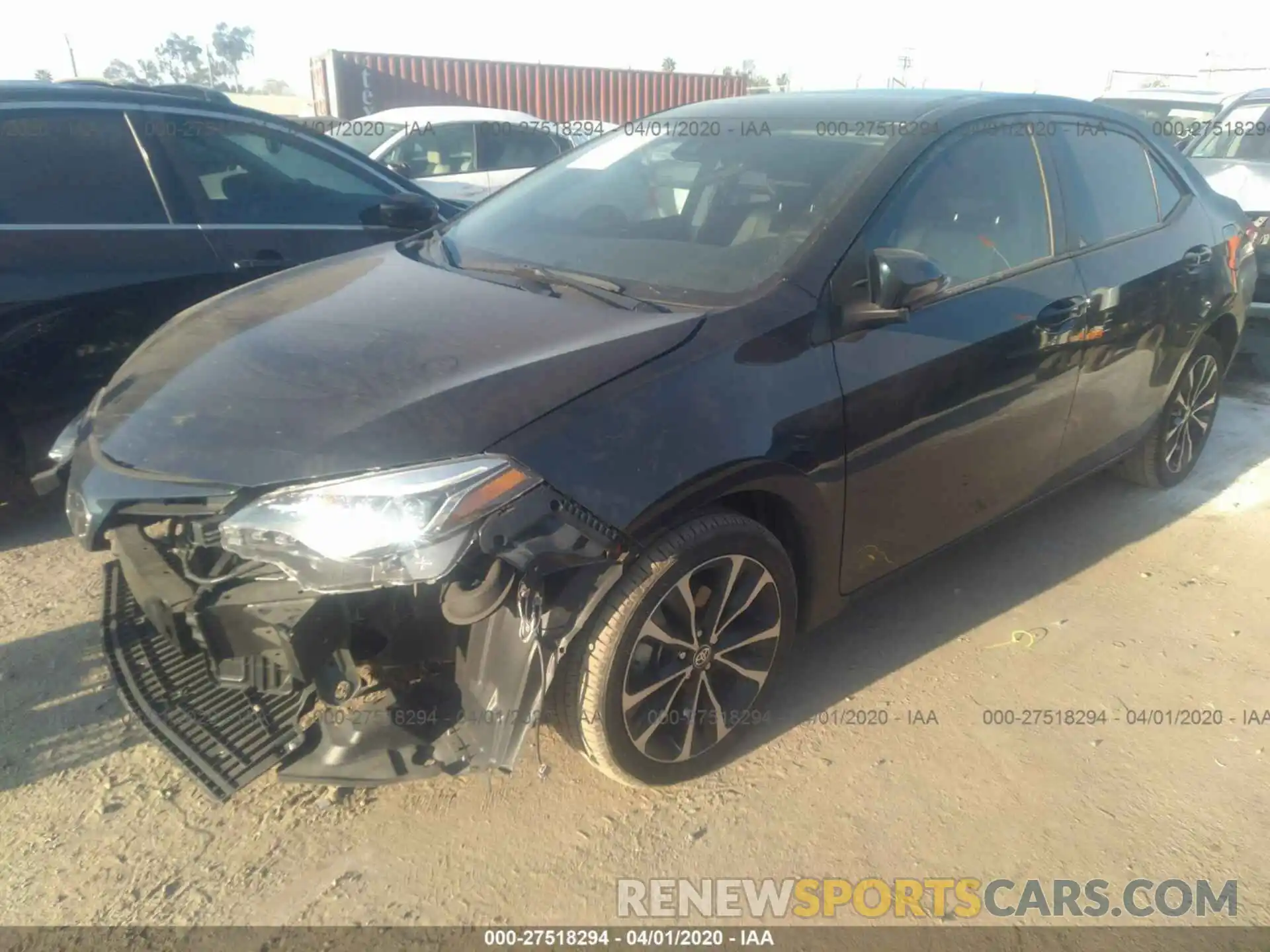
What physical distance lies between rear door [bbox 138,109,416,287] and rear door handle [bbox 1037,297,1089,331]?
9.79 feet

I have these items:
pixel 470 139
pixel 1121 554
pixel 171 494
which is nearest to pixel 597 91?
pixel 470 139

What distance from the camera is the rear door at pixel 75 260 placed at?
3.42m

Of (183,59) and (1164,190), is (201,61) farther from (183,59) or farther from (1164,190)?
(1164,190)

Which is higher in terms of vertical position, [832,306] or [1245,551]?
[832,306]

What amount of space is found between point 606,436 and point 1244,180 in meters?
7.17

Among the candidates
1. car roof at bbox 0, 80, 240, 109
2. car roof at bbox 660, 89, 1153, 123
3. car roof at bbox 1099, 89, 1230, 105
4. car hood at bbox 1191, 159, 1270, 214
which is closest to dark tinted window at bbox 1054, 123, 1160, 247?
car roof at bbox 660, 89, 1153, 123

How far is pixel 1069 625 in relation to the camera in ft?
10.9

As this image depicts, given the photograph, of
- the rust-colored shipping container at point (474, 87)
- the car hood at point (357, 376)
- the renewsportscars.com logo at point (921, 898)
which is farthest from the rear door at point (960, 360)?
the rust-colored shipping container at point (474, 87)

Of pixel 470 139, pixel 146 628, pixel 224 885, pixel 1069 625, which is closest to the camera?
pixel 224 885

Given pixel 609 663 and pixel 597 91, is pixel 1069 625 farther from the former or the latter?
pixel 597 91

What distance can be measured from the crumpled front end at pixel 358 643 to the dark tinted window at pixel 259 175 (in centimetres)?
226

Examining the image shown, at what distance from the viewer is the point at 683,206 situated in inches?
118

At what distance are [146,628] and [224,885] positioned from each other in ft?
2.20

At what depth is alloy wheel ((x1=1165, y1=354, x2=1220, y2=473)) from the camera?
4188 millimetres
